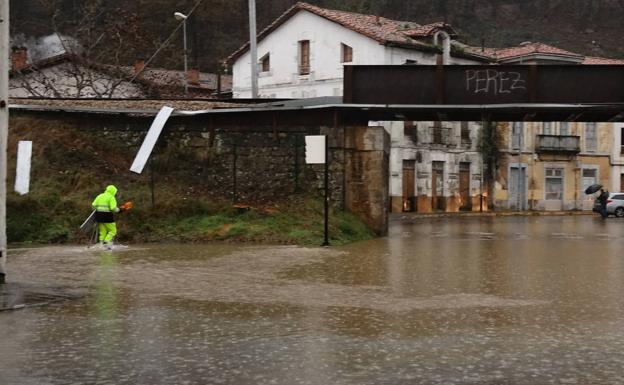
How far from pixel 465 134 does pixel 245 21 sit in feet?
81.4

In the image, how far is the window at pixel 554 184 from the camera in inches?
2263

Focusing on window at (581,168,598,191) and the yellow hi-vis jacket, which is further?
window at (581,168,598,191)

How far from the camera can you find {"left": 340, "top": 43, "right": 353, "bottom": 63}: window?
49531 mm

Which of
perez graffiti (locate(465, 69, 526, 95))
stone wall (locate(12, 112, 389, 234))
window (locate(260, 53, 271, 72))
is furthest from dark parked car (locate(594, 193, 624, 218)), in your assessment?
stone wall (locate(12, 112, 389, 234))

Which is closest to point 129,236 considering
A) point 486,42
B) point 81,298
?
point 81,298

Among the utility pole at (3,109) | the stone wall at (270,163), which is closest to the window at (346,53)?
the stone wall at (270,163)

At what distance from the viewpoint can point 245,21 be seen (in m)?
69.6

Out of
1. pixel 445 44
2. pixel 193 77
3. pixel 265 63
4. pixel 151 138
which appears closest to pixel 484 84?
pixel 151 138

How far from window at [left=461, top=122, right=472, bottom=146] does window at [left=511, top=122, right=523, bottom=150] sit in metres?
3.85

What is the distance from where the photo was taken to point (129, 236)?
21531mm

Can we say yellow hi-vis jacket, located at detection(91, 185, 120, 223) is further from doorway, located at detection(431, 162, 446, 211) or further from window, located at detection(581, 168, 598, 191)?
window, located at detection(581, 168, 598, 191)

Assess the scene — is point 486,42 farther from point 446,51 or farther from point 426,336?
point 426,336

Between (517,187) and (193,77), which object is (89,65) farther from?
(517,187)

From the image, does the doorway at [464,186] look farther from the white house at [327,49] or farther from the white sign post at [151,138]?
the white sign post at [151,138]
